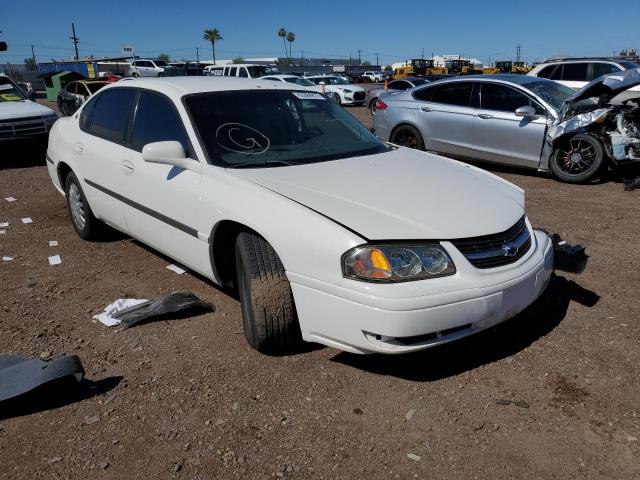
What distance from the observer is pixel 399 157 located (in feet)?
12.8

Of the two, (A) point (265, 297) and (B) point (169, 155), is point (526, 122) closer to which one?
(B) point (169, 155)

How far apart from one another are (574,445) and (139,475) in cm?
190

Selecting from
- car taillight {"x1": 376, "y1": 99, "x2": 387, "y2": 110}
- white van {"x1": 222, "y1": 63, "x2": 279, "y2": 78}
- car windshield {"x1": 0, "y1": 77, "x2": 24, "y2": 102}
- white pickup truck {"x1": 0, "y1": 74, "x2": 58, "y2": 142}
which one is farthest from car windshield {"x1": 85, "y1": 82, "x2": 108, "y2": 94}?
car taillight {"x1": 376, "y1": 99, "x2": 387, "y2": 110}

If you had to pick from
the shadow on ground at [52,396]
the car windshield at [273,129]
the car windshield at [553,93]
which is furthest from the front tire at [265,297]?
the car windshield at [553,93]

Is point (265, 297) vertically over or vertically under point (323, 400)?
over

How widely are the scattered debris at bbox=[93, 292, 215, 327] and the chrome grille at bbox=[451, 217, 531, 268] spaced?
6.01 feet

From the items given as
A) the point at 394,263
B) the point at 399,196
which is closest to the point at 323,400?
the point at 394,263

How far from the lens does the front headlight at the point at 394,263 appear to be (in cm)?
257

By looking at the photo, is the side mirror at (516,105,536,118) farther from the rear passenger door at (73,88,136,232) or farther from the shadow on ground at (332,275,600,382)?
the rear passenger door at (73,88,136,232)

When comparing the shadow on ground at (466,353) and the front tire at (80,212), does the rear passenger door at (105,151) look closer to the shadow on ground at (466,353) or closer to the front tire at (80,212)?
the front tire at (80,212)

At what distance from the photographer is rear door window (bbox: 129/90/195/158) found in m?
3.66

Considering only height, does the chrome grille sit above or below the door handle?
below

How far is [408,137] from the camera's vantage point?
863 cm

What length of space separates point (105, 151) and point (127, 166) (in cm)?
47
